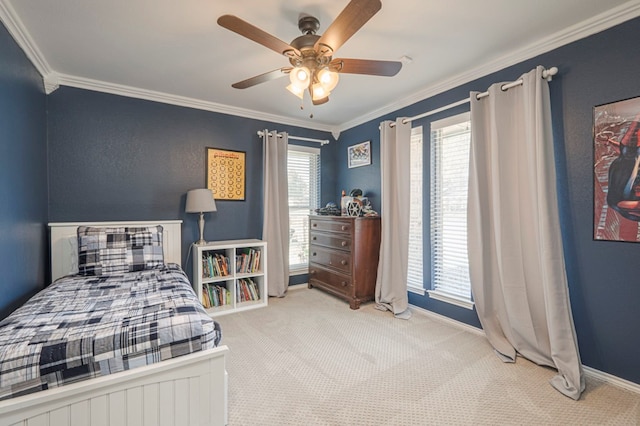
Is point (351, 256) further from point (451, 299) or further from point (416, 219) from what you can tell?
point (451, 299)

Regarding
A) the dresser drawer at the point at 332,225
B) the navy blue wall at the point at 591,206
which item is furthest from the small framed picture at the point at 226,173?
the navy blue wall at the point at 591,206

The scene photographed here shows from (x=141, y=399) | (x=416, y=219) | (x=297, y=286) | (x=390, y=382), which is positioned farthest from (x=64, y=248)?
(x=416, y=219)

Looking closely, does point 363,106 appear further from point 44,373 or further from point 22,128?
point 44,373

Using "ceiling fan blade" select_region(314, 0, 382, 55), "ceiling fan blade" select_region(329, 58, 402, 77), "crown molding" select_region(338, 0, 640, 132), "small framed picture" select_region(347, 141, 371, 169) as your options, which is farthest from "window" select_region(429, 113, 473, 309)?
"ceiling fan blade" select_region(314, 0, 382, 55)

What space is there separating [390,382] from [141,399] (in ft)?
4.75

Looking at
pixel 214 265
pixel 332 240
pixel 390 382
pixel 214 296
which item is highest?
pixel 332 240

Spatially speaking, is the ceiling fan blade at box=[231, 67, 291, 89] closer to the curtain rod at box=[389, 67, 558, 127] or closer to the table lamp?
the table lamp

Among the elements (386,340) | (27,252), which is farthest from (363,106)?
(27,252)

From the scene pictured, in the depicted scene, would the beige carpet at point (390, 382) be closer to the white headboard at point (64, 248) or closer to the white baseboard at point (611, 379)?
the white baseboard at point (611, 379)

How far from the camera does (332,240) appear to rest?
362 cm

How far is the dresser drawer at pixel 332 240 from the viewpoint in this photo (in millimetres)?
3398

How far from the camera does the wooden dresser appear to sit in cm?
334

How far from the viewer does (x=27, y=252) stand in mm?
2229

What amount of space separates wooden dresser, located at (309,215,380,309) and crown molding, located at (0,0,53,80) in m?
3.04
